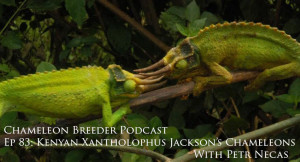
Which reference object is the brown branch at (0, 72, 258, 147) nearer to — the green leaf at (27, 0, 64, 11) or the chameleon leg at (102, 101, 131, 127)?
the chameleon leg at (102, 101, 131, 127)

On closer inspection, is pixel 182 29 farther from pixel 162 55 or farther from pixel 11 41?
pixel 11 41

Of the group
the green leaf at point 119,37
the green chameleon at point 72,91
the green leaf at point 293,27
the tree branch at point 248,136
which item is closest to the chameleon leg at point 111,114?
the green chameleon at point 72,91

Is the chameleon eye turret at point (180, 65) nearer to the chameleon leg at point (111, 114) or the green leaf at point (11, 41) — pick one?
the chameleon leg at point (111, 114)

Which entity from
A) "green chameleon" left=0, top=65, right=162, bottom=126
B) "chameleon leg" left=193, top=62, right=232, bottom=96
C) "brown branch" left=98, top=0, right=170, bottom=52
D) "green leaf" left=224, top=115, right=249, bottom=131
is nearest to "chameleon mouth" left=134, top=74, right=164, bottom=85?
"green chameleon" left=0, top=65, right=162, bottom=126

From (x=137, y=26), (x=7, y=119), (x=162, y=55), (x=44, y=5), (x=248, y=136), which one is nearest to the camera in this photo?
(x=248, y=136)

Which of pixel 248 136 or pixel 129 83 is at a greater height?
pixel 129 83

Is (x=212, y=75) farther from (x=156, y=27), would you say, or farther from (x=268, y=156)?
(x=156, y=27)

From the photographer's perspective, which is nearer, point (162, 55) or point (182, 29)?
point (182, 29)

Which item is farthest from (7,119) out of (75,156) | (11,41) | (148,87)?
(148,87)

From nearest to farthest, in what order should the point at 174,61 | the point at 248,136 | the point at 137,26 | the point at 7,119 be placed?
the point at 248,136, the point at 174,61, the point at 7,119, the point at 137,26
